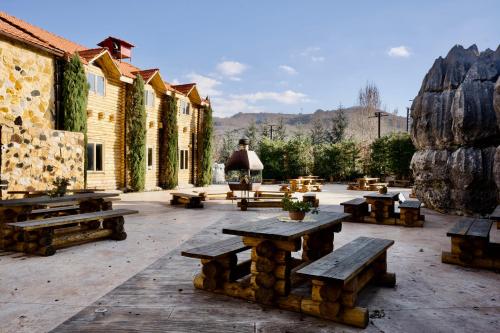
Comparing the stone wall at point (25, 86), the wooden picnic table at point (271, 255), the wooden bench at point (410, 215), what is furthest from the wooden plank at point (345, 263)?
the stone wall at point (25, 86)

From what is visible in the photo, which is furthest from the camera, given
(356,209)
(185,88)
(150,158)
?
(185,88)

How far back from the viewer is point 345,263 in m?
3.68

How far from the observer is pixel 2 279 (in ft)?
15.1

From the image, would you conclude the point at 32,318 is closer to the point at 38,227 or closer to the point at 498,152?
the point at 38,227

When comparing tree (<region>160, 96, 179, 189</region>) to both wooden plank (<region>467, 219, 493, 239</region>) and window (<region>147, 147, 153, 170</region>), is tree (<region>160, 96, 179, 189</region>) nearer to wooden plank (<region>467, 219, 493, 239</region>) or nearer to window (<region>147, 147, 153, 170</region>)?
window (<region>147, 147, 153, 170</region>)

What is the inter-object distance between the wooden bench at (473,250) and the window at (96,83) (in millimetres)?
15647

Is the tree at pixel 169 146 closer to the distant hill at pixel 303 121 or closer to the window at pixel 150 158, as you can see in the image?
the window at pixel 150 158

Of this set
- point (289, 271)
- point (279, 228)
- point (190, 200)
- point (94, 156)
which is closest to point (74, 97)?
point (94, 156)

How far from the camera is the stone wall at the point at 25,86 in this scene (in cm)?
1177

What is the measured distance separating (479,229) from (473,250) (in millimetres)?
461

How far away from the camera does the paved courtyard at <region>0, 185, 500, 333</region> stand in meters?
3.35

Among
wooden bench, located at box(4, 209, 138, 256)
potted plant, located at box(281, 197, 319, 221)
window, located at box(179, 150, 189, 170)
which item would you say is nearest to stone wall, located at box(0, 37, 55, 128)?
wooden bench, located at box(4, 209, 138, 256)

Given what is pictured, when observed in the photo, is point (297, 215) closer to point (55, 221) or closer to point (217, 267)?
point (217, 267)

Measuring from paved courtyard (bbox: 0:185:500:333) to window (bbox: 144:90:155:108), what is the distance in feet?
46.8
